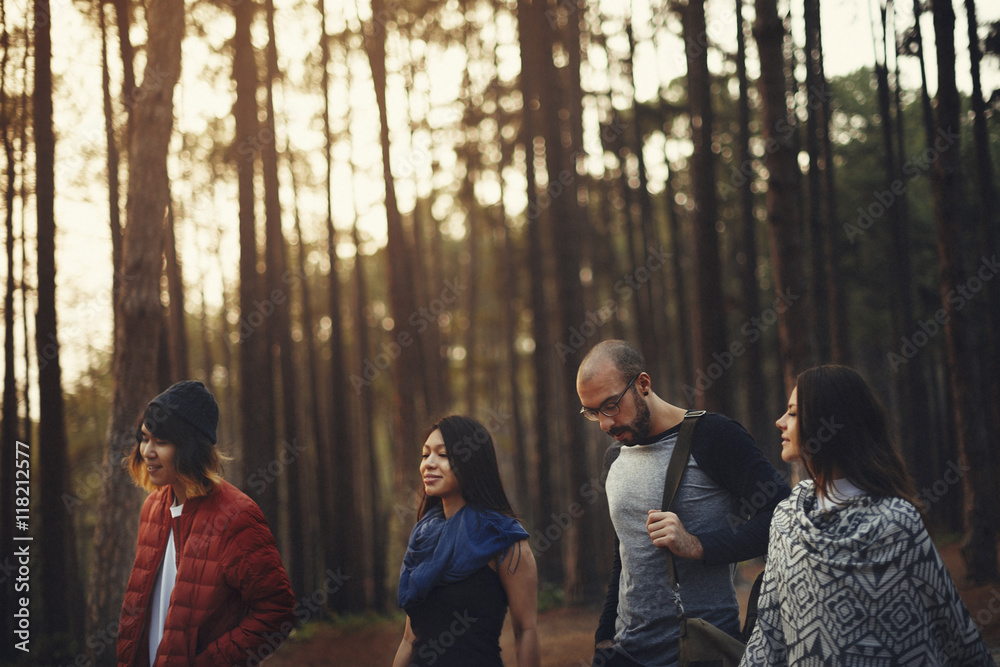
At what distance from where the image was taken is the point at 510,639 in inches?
589

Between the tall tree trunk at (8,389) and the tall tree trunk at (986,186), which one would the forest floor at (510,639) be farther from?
the tall tree trunk at (8,389)

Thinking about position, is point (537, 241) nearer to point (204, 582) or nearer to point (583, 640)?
point (583, 640)

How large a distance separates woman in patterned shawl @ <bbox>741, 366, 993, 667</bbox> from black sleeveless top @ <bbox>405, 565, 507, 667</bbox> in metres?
1.10

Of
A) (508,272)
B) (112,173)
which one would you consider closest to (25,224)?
(112,173)

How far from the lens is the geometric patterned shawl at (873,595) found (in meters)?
2.36

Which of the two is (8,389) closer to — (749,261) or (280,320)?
(280,320)

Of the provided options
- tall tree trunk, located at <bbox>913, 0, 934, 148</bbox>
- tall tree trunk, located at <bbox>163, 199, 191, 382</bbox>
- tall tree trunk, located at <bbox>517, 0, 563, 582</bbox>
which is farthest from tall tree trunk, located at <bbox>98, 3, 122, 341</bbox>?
tall tree trunk, located at <bbox>913, 0, 934, 148</bbox>

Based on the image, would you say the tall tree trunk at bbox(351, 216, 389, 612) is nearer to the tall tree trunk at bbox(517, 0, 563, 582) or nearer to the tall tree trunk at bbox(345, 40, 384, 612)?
the tall tree trunk at bbox(345, 40, 384, 612)

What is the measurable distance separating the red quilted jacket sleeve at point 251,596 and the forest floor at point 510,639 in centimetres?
822

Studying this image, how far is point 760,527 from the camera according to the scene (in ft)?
10.1

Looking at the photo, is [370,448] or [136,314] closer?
[136,314]

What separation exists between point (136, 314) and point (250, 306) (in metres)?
6.13

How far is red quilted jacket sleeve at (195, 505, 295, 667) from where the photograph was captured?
10.4ft

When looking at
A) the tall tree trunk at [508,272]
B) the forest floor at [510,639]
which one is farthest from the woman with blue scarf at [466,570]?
the tall tree trunk at [508,272]
